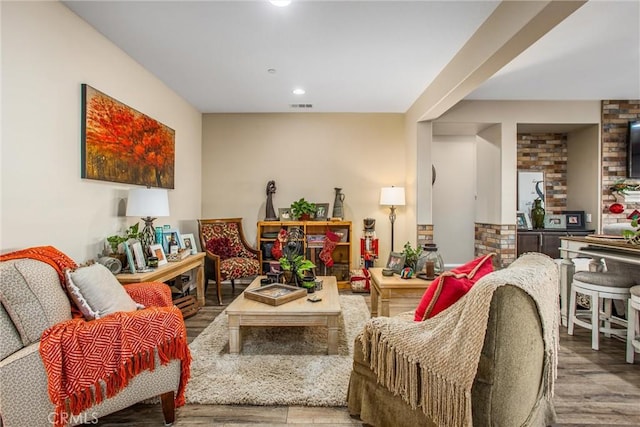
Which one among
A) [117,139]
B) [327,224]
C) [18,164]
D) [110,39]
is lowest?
[327,224]

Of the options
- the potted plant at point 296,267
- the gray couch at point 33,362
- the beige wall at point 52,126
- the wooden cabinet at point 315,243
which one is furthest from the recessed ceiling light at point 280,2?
the wooden cabinet at point 315,243

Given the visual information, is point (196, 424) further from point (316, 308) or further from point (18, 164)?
point (18, 164)

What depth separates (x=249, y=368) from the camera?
88.3 inches

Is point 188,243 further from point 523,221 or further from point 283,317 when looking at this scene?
point 523,221

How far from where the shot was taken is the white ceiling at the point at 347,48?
2357mm

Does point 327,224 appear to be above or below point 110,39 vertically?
below

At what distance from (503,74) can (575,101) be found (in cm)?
178

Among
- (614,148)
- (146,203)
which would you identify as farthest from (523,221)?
(146,203)

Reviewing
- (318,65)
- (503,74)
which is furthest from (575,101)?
(318,65)

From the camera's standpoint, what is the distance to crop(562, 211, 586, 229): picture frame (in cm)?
A: 467

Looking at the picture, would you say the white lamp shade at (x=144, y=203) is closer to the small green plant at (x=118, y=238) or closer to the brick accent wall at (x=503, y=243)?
the small green plant at (x=118, y=238)

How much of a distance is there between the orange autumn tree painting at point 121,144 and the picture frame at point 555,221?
17.6 feet

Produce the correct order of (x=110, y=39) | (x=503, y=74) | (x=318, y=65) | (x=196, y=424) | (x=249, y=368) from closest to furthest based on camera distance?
(x=196, y=424)
(x=249, y=368)
(x=110, y=39)
(x=318, y=65)
(x=503, y=74)

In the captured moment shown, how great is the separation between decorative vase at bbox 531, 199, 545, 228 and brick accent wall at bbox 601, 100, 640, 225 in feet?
2.46
